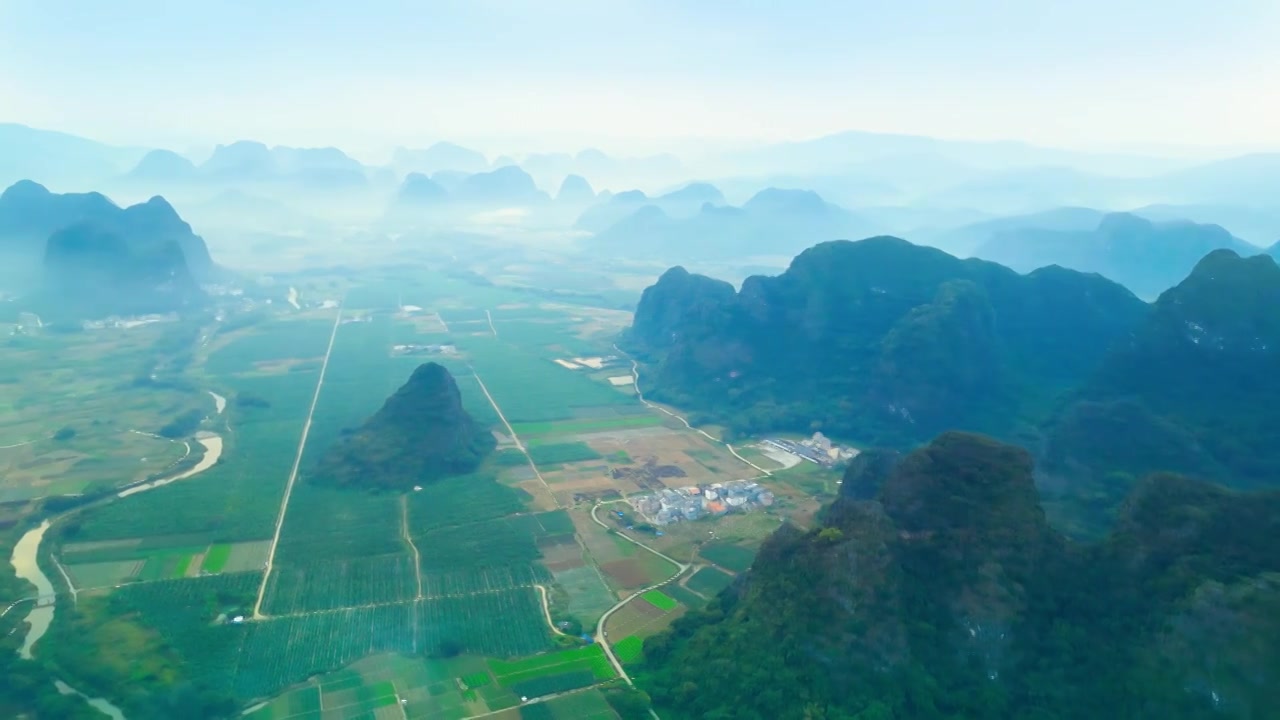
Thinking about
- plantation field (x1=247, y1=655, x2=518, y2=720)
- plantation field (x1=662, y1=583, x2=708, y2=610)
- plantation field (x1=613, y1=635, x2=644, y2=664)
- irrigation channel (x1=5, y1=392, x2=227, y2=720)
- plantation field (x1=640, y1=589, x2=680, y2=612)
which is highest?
irrigation channel (x1=5, y1=392, x2=227, y2=720)

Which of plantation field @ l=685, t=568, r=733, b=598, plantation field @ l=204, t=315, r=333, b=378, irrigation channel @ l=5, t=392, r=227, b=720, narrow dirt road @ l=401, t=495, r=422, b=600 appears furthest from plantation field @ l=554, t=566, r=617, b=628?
plantation field @ l=204, t=315, r=333, b=378

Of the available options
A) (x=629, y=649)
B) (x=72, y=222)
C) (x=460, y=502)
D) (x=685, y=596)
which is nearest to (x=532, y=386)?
(x=460, y=502)

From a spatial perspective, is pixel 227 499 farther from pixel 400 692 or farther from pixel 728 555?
pixel 728 555

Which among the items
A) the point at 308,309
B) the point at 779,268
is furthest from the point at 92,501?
the point at 779,268

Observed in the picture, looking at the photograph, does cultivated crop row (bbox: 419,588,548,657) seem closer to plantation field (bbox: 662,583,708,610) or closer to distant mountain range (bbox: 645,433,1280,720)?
distant mountain range (bbox: 645,433,1280,720)

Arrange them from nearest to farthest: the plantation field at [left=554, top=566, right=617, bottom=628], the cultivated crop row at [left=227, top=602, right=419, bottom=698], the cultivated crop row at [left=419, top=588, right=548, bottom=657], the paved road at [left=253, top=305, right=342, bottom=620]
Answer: the cultivated crop row at [left=227, top=602, right=419, bottom=698] < the cultivated crop row at [left=419, top=588, right=548, bottom=657] < the plantation field at [left=554, top=566, right=617, bottom=628] < the paved road at [left=253, top=305, right=342, bottom=620]
